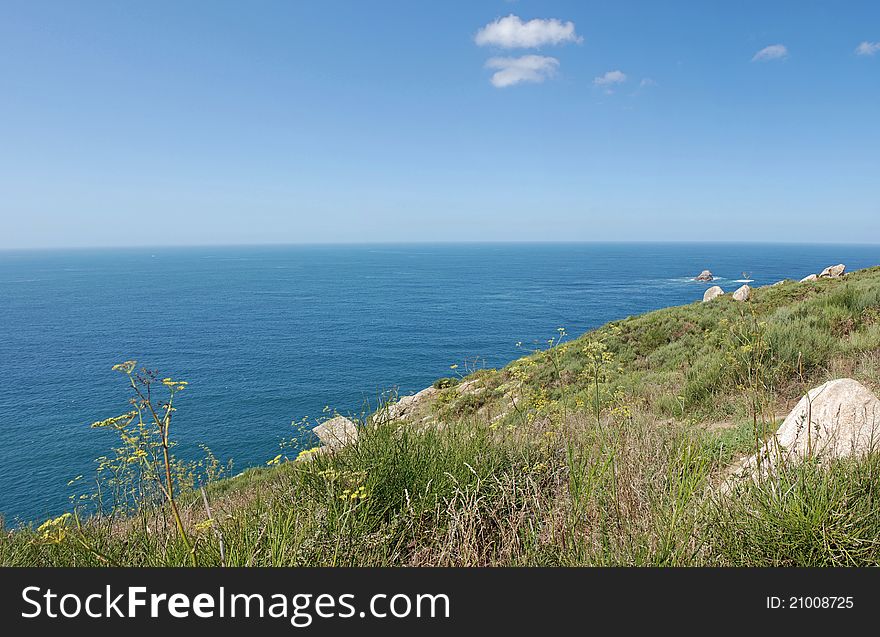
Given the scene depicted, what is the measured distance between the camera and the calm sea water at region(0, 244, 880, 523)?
1261 inches

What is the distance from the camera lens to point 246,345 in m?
60.2

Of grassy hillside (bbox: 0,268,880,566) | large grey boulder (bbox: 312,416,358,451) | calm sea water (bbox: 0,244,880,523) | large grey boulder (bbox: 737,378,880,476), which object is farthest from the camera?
calm sea water (bbox: 0,244,880,523)

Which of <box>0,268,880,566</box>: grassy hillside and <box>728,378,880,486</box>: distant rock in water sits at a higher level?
<box>728,378,880,486</box>: distant rock in water

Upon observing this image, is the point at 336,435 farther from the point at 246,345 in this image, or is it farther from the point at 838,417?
the point at 246,345

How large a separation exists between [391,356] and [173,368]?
2564cm

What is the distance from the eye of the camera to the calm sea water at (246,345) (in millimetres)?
32031

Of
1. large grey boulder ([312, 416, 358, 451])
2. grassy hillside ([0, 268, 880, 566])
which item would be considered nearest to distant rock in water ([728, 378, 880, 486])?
grassy hillside ([0, 268, 880, 566])

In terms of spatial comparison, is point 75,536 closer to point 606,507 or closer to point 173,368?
point 606,507

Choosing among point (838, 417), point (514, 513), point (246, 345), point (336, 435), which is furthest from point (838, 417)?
point (246, 345)

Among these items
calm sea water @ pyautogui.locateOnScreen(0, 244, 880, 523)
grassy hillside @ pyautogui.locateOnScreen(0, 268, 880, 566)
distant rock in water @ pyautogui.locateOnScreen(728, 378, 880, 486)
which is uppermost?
distant rock in water @ pyautogui.locateOnScreen(728, 378, 880, 486)

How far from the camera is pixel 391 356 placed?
52375 mm

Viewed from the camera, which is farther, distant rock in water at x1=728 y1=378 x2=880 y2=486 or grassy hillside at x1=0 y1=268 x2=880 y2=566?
distant rock in water at x1=728 y1=378 x2=880 y2=486

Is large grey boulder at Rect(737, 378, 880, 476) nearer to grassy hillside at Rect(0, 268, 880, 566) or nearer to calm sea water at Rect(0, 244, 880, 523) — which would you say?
grassy hillside at Rect(0, 268, 880, 566)

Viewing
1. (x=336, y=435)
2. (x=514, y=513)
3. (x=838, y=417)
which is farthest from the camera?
(x=336, y=435)
